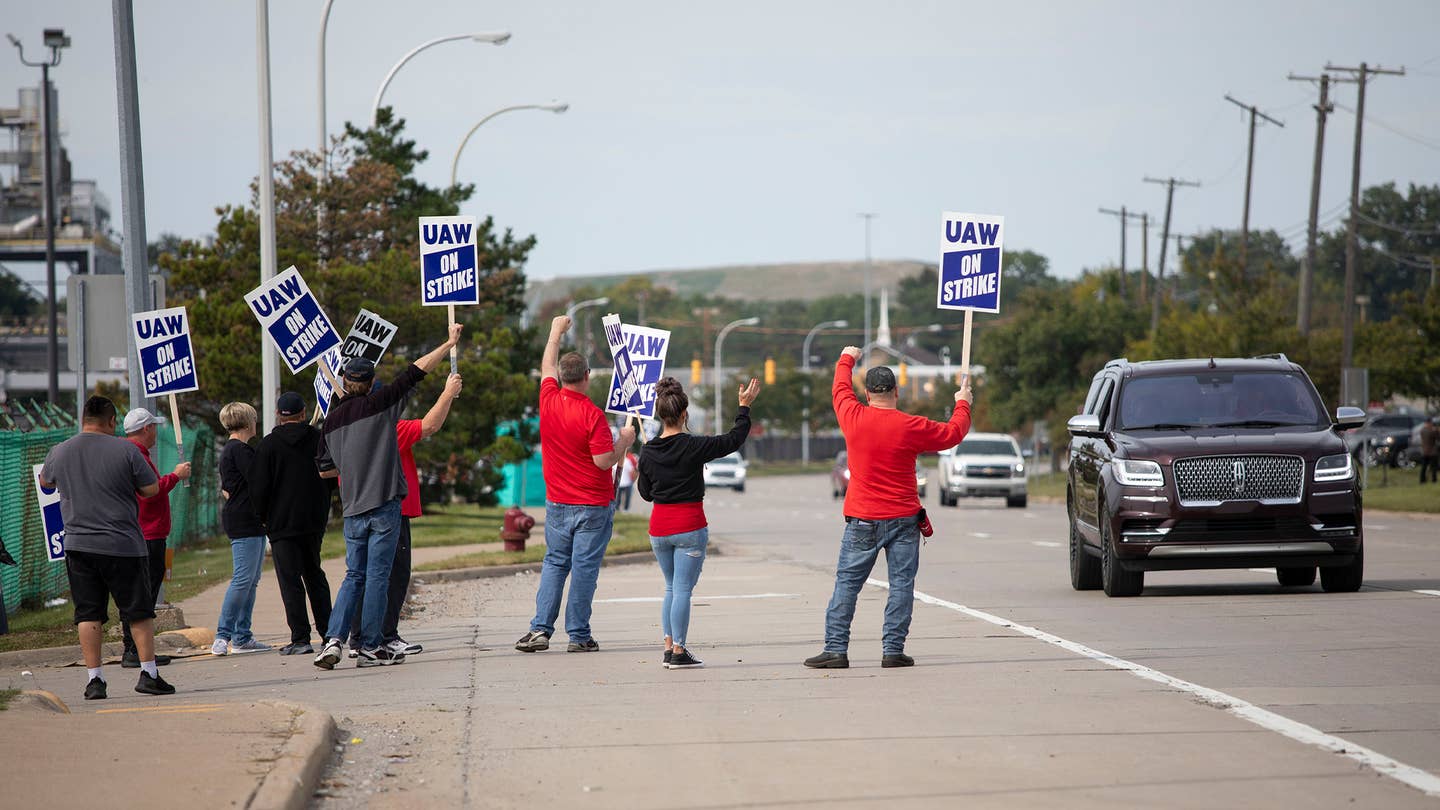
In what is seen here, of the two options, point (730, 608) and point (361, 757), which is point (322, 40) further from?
point (361, 757)

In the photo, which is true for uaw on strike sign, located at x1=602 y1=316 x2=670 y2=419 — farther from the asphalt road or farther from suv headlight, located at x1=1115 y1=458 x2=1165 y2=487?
suv headlight, located at x1=1115 y1=458 x2=1165 y2=487

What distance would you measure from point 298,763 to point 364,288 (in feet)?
83.6

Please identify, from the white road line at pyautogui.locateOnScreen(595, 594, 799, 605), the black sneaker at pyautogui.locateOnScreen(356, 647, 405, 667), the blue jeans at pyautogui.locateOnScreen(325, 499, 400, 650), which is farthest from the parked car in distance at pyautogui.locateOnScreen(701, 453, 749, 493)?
the blue jeans at pyautogui.locateOnScreen(325, 499, 400, 650)

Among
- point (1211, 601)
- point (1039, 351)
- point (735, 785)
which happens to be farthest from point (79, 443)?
point (1039, 351)

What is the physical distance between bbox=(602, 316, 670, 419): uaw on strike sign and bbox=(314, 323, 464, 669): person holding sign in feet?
16.7

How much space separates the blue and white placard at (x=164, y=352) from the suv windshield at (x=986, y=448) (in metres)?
32.4

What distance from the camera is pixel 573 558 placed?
1221cm

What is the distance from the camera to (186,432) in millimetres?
28953

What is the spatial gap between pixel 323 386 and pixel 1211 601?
837 centimetres

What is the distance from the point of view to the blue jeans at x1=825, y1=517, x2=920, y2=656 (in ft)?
35.7

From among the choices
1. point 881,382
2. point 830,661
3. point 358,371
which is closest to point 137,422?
point 358,371

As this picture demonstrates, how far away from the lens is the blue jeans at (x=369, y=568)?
1169cm

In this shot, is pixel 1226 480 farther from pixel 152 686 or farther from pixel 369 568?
pixel 152 686

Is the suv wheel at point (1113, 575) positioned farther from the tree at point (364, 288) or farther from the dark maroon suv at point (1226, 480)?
the tree at point (364, 288)
